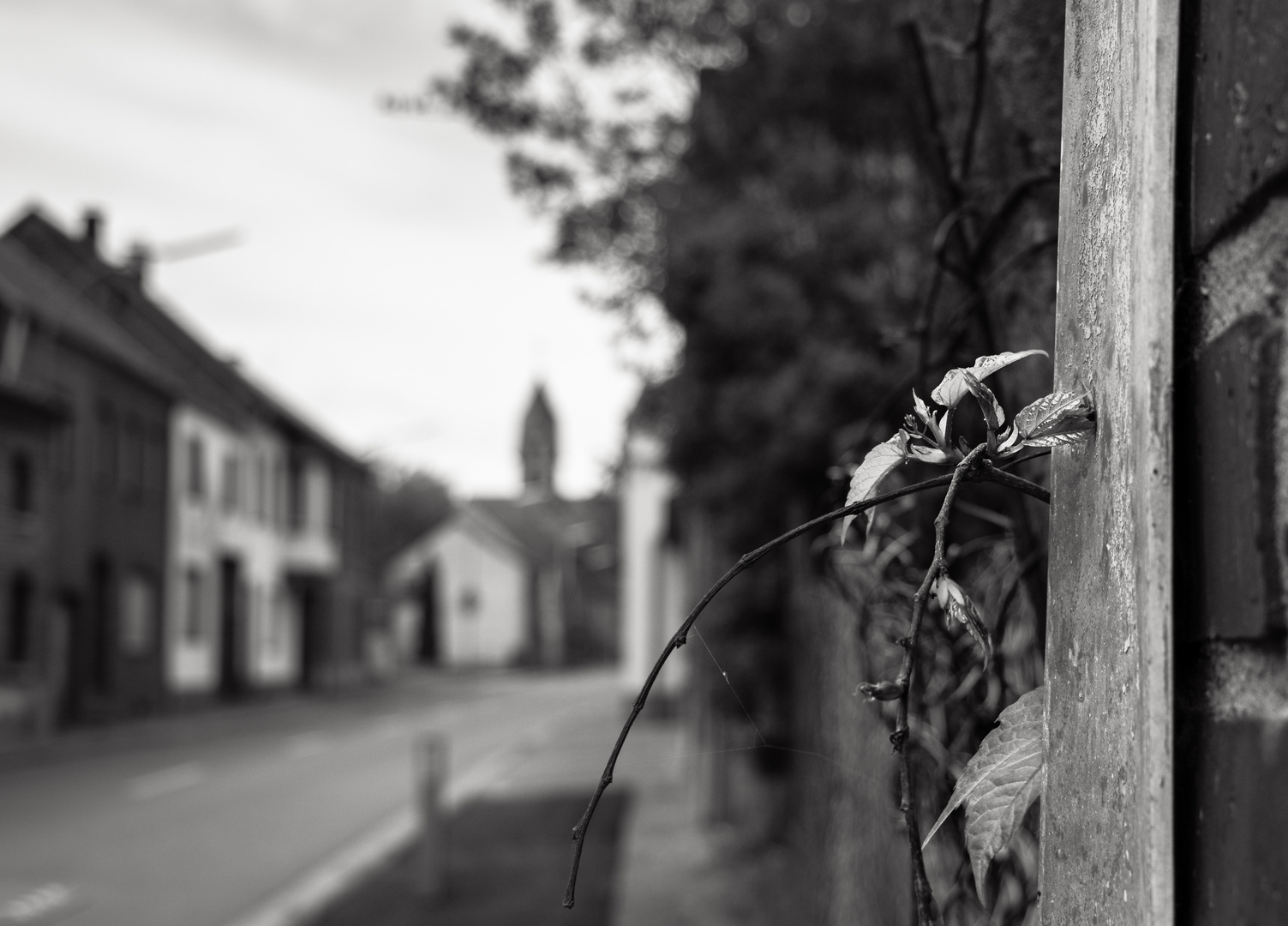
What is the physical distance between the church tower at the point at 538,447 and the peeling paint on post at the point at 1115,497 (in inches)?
3734

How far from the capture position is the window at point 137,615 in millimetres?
28947

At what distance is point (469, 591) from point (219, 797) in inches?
2164

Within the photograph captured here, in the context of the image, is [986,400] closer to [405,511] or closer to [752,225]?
[752,225]

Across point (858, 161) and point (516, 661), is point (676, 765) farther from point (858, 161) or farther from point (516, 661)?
point (516, 661)

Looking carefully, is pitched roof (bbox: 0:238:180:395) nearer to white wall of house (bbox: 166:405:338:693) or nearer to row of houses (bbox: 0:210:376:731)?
row of houses (bbox: 0:210:376:731)

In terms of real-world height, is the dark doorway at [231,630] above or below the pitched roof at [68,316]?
below

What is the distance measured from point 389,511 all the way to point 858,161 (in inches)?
2932

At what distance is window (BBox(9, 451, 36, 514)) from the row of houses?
0.03 meters

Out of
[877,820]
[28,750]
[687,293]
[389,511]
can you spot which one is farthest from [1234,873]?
[389,511]

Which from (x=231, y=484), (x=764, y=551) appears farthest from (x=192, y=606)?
(x=764, y=551)

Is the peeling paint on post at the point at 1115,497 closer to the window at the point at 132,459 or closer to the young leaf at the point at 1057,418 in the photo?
the young leaf at the point at 1057,418

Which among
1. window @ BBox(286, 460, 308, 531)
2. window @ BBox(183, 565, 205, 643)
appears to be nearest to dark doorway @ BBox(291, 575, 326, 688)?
window @ BBox(286, 460, 308, 531)

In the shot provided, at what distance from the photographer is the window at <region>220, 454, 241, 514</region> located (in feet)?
119

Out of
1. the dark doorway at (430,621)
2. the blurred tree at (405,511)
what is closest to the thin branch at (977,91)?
the dark doorway at (430,621)
